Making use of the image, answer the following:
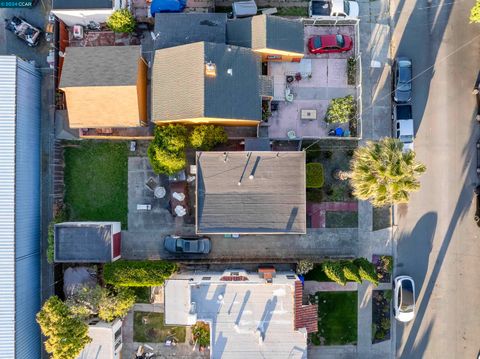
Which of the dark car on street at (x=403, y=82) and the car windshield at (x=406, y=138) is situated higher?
the dark car on street at (x=403, y=82)

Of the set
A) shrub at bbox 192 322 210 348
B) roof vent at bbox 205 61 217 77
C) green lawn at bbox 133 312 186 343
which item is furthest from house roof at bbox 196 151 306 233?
green lawn at bbox 133 312 186 343

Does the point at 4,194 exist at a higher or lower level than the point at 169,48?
lower

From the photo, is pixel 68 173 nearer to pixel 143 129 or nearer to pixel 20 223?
pixel 20 223

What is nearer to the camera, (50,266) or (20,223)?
(20,223)

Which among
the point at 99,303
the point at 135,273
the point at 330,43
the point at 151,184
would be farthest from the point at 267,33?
the point at 99,303

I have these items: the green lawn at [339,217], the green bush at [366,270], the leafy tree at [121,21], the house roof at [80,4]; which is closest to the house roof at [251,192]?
the green lawn at [339,217]

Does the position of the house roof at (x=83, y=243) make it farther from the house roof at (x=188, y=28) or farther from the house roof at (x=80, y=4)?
the house roof at (x=80, y=4)

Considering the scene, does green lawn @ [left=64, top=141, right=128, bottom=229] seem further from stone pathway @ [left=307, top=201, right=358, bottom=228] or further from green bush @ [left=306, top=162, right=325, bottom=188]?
stone pathway @ [left=307, top=201, right=358, bottom=228]

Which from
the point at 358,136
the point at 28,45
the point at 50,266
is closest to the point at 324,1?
the point at 358,136
